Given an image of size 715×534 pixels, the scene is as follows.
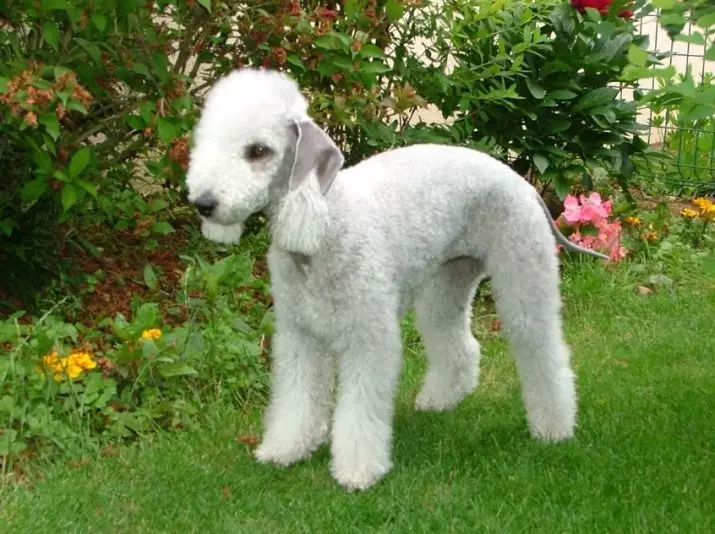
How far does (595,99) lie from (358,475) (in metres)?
3.30

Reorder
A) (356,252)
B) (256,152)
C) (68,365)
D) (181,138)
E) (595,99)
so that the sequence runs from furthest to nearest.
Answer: (595,99), (181,138), (68,365), (356,252), (256,152)

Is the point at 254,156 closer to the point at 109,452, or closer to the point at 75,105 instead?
the point at 75,105

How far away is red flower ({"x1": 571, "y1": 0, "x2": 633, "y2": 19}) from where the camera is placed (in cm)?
585

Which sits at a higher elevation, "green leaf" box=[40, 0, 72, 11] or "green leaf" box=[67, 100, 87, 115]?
"green leaf" box=[40, 0, 72, 11]

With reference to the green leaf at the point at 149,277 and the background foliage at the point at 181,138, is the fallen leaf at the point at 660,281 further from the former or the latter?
the green leaf at the point at 149,277

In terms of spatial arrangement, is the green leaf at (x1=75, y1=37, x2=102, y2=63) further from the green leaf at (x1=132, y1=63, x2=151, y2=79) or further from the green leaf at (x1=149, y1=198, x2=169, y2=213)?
the green leaf at (x1=149, y1=198, x2=169, y2=213)

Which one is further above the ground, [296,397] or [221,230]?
[221,230]

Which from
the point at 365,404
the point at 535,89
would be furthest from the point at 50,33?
the point at 535,89

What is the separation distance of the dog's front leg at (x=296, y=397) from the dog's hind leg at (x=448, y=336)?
2.11 ft

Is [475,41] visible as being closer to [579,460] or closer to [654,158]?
[654,158]

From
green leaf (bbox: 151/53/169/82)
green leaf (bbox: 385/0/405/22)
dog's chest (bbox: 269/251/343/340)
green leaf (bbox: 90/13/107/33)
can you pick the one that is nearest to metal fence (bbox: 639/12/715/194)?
green leaf (bbox: 385/0/405/22)

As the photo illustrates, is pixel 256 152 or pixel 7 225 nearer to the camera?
pixel 256 152

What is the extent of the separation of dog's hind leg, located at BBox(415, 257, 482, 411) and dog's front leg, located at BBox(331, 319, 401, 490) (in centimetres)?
66

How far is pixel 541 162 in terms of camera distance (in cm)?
604
